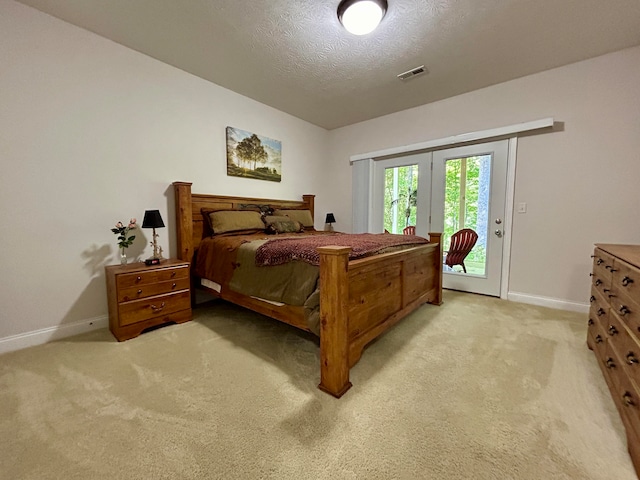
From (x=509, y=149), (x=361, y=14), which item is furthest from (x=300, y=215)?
(x=509, y=149)

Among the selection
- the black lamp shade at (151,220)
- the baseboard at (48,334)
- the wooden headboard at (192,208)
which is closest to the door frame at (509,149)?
the wooden headboard at (192,208)

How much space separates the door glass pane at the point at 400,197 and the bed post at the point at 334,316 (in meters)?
2.78

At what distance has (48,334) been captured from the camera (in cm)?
211

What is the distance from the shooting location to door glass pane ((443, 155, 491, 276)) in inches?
127

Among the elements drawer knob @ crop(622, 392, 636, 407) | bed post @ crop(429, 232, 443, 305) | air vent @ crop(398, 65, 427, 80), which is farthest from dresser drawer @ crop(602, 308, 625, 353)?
air vent @ crop(398, 65, 427, 80)

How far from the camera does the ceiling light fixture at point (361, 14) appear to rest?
1.82 metres

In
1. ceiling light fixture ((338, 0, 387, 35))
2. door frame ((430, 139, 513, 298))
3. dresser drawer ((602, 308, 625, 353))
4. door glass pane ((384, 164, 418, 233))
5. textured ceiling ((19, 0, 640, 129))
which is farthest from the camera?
door glass pane ((384, 164, 418, 233))

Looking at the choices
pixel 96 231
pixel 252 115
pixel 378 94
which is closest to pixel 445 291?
pixel 378 94

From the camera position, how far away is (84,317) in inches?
90.0

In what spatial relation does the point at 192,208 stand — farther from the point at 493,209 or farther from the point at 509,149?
the point at 509,149

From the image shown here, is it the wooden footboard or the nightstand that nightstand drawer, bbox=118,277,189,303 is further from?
the wooden footboard

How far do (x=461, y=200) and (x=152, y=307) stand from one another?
11.9 feet

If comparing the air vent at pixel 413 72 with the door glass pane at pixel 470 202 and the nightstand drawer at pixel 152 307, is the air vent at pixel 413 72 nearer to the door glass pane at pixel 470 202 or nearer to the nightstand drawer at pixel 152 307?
the door glass pane at pixel 470 202

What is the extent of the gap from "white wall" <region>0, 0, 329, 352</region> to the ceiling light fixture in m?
1.87
